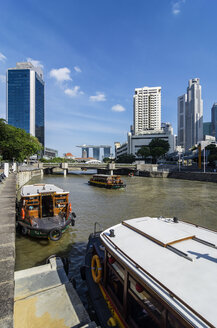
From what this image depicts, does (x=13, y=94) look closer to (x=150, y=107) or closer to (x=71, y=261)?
(x=150, y=107)

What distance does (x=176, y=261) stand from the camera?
12.2 ft

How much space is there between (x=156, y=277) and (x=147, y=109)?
178m

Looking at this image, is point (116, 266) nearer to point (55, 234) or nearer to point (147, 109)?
point (55, 234)

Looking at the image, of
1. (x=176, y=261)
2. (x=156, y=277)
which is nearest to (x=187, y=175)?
(x=176, y=261)

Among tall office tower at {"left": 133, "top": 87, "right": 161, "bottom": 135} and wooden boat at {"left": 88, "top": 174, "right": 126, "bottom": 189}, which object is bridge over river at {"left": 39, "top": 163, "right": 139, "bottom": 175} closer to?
wooden boat at {"left": 88, "top": 174, "right": 126, "bottom": 189}

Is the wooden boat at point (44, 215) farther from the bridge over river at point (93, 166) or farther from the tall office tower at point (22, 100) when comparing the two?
the tall office tower at point (22, 100)

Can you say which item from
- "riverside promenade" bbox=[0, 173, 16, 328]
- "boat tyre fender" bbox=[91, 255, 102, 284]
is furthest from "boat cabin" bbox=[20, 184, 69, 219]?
"boat tyre fender" bbox=[91, 255, 102, 284]

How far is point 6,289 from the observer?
4.43m

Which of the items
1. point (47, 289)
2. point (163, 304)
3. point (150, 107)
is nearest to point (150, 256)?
point (163, 304)

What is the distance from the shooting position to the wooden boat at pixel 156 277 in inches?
110

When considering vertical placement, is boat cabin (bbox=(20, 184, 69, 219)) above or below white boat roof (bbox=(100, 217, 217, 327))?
below

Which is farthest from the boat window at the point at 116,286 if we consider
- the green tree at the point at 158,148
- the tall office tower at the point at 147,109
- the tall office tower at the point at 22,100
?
the tall office tower at the point at 147,109

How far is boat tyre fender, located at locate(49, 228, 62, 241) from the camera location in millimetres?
10173

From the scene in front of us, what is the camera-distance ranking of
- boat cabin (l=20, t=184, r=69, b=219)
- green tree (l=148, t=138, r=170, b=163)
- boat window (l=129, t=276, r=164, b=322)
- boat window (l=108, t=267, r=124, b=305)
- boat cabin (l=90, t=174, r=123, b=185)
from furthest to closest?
green tree (l=148, t=138, r=170, b=163)
boat cabin (l=90, t=174, r=123, b=185)
boat cabin (l=20, t=184, r=69, b=219)
boat window (l=108, t=267, r=124, b=305)
boat window (l=129, t=276, r=164, b=322)
